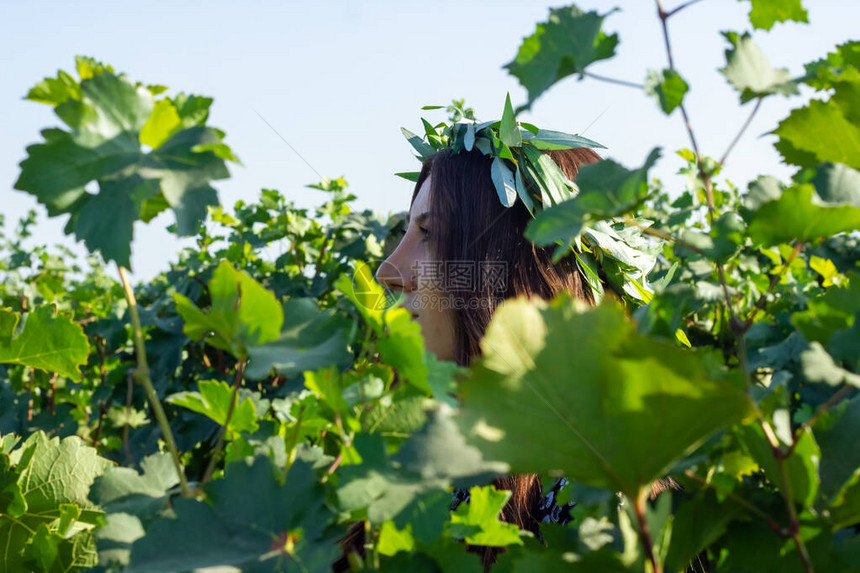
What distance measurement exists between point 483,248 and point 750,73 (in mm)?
1369

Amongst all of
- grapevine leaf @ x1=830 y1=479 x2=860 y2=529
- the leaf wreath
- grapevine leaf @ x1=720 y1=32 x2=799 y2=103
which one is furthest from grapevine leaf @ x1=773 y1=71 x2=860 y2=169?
the leaf wreath

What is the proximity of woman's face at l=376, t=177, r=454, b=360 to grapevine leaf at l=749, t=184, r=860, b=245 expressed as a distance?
1417mm

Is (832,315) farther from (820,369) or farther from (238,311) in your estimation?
(238,311)

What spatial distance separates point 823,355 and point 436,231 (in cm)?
151

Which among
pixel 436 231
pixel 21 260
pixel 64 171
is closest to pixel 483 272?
pixel 436 231

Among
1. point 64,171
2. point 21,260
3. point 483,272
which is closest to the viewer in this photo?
point 64,171

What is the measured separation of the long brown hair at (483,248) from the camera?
1.88 meters

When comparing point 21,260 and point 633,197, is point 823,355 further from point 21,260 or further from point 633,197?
point 21,260

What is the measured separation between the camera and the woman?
1.88 m

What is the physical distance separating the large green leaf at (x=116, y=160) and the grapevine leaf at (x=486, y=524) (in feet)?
1.08

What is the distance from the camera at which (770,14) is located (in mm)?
586

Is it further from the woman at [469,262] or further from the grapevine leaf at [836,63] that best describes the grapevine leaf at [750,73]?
the woman at [469,262]

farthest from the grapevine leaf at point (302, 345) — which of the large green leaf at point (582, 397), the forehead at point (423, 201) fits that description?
the forehead at point (423, 201)

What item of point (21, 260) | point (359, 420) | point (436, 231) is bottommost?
point (359, 420)
